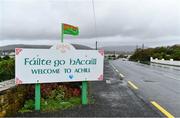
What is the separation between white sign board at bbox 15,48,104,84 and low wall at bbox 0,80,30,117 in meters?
0.30

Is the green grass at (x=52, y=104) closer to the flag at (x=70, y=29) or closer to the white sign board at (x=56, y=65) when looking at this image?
the white sign board at (x=56, y=65)

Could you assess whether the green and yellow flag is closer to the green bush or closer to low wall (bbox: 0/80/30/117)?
the green bush

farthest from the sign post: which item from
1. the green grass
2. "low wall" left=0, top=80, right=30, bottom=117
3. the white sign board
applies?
"low wall" left=0, top=80, right=30, bottom=117

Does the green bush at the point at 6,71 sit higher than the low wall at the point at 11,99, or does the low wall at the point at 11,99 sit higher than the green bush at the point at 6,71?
the green bush at the point at 6,71

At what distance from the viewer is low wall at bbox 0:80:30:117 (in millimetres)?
5402

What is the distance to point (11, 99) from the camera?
5.81 metres

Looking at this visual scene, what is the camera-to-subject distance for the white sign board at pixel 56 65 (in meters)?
6.21

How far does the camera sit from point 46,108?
646cm

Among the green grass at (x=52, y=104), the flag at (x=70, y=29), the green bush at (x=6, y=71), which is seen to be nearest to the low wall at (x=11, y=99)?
the green grass at (x=52, y=104)

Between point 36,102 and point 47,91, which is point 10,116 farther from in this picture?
point 47,91

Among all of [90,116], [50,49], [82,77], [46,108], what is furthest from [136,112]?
[50,49]

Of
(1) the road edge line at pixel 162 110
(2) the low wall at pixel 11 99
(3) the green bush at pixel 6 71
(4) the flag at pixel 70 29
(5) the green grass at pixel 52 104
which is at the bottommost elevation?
(1) the road edge line at pixel 162 110

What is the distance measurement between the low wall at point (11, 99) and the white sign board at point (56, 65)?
0.30m

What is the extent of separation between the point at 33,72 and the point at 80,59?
1.39 metres
